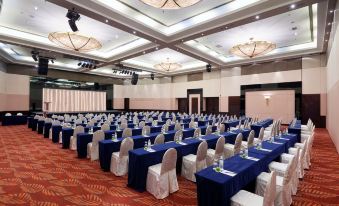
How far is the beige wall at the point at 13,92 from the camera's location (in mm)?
14695

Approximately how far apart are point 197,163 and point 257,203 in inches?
72.8

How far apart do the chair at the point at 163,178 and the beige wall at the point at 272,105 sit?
11.9m

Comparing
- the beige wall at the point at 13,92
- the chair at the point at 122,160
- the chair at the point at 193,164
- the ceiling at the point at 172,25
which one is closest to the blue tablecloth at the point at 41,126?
the ceiling at the point at 172,25

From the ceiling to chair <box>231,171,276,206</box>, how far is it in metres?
5.90

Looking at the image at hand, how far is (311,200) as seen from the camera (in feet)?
11.4

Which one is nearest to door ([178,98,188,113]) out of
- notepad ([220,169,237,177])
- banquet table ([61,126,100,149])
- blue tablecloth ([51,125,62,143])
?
blue tablecloth ([51,125,62,143])

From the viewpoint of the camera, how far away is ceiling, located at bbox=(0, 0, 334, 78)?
6836 mm

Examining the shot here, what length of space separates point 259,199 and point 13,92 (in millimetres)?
18454

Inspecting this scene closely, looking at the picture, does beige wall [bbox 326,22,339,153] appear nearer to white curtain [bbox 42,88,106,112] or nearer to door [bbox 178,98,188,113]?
door [bbox 178,98,188,113]

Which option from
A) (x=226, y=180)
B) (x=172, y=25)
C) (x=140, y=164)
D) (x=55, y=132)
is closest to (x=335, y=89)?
(x=172, y=25)

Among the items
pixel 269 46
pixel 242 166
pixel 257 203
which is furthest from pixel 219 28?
pixel 257 203

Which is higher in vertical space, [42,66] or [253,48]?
[253,48]

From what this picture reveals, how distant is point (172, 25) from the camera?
8914 mm

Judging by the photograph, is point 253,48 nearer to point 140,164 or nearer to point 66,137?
point 140,164
